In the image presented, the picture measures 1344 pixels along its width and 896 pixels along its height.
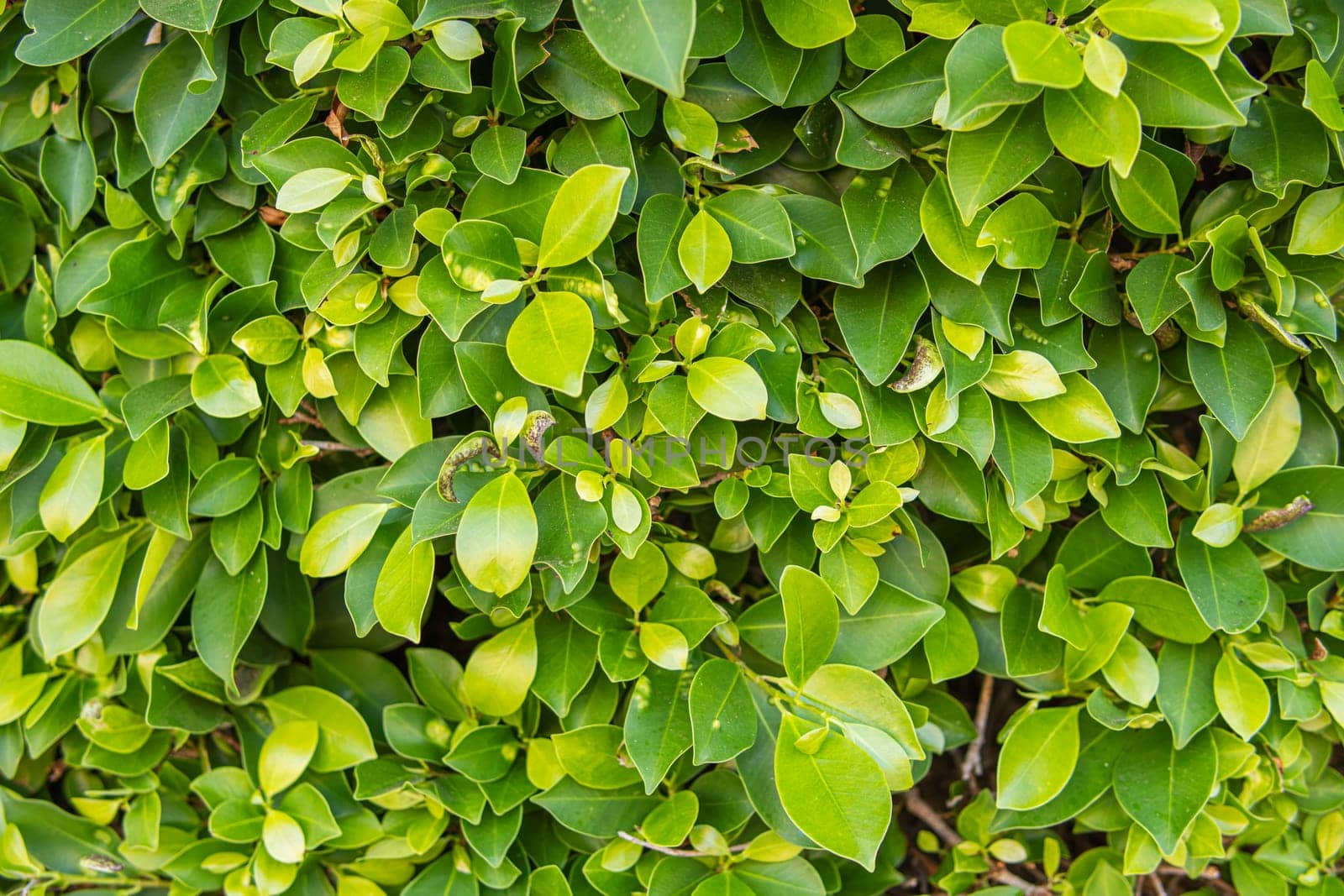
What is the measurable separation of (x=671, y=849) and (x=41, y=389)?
1.00 meters

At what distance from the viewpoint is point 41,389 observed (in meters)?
1.12

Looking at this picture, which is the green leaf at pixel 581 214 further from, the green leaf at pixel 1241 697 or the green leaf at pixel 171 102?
the green leaf at pixel 1241 697

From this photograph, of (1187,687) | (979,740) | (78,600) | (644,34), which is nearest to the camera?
(644,34)

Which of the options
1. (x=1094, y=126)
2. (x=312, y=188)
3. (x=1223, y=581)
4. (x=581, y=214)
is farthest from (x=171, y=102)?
(x=1223, y=581)

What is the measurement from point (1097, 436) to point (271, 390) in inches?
38.4

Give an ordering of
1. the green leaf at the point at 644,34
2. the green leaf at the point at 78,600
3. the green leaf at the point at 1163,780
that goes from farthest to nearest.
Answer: the green leaf at the point at 78,600, the green leaf at the point at 1163,780, the green leaf at the point at 644,34

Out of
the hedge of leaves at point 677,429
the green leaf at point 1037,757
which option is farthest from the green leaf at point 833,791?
the green leaf at point 1037,757

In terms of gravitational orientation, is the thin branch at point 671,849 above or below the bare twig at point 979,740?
above

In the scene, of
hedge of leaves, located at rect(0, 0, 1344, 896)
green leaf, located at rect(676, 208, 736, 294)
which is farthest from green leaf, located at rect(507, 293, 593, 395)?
green leaf, located at rect(676, 208, 736, 294)

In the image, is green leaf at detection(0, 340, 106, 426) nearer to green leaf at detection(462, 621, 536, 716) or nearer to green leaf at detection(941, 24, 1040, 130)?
green leaf at detection(462, 621, 536, 716)

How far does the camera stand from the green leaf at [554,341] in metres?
0.89

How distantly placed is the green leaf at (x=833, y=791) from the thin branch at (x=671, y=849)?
213 millimetres

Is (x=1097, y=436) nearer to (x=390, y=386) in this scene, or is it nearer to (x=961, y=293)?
(x=961, y=293)

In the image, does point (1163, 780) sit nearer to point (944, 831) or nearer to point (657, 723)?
point (944, 831)
